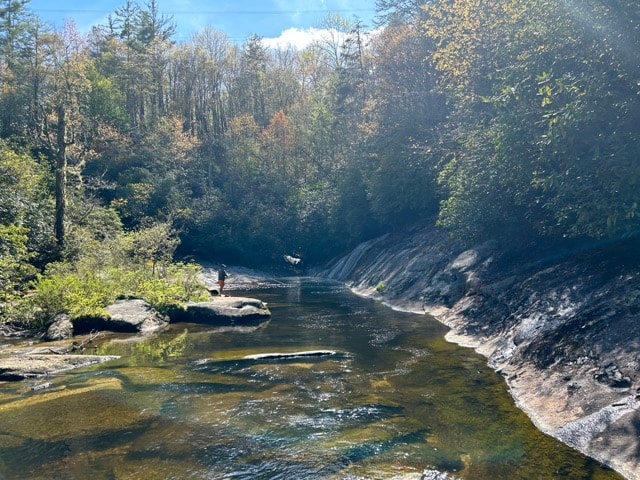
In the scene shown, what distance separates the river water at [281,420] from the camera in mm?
6434

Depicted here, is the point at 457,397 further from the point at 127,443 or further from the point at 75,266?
the point at 75,266

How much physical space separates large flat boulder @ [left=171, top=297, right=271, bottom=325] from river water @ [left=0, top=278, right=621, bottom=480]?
4.94 metres

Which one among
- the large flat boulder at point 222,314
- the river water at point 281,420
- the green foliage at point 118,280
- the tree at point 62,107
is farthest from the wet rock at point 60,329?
the tree at point 62,107

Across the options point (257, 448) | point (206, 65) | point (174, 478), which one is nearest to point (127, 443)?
point (174, 478)

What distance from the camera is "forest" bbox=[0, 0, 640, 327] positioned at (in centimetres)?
1163

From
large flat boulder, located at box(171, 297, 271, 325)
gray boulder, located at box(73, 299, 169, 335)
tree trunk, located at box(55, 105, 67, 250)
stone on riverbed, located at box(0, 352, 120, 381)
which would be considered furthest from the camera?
tree trunk, located at box(55, 105, 67, 250)

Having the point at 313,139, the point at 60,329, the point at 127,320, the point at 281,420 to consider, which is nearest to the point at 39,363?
the point at 60,329

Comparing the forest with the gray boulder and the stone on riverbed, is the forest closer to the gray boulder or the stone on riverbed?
the gray boulder

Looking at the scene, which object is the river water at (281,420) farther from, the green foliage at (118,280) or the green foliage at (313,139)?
the green foliage at (313,139)

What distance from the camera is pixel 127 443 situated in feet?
23.6

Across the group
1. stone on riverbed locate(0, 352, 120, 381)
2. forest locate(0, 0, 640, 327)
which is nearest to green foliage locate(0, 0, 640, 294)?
forest locate(0, 0, 640, 327)

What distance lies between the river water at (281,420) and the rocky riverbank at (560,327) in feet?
1.59

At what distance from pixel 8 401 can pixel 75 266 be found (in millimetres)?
12862

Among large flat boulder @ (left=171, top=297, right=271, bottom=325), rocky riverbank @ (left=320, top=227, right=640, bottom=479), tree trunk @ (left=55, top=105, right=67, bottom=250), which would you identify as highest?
tree trunk @ (left=55, top=105, right=67, bottom=250)
